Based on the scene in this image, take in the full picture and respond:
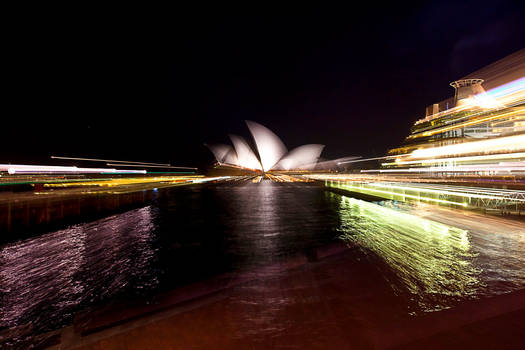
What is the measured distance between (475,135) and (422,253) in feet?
200

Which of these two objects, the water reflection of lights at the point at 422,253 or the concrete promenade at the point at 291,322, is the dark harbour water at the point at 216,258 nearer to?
the water reflection of lights at the point at 422,253

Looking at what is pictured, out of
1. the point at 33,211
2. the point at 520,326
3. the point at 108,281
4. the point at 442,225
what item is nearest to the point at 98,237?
the point at 108,281

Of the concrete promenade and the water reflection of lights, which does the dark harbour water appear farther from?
the concrete promenade

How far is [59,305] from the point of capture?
4.20m

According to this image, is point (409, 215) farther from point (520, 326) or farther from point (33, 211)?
point (33, 211)

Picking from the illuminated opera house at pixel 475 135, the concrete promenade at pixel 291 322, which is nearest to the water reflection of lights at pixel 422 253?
the concrete promenade at pixel 291 322

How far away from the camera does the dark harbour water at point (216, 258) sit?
4340 mm

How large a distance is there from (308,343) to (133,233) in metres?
7.30

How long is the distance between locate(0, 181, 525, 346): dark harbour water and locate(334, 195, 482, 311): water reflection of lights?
19mm

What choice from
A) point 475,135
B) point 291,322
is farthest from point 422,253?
point 475,135

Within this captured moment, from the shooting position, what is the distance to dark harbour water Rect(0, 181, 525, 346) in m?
4.34

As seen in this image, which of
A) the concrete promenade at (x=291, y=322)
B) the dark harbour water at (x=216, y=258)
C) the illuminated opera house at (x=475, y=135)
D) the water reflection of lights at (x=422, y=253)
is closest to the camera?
the concrete promenade at (x=291, y=322)

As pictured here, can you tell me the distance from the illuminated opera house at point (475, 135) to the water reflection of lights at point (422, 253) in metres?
14.2

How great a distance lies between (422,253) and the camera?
21.1 feet
